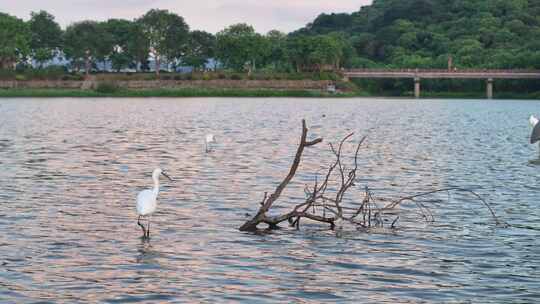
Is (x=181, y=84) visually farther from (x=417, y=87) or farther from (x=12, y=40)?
(x=417, y=87)

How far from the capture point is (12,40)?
18088 cm

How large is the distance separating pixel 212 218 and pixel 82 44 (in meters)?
176

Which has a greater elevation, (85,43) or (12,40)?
(12,40)

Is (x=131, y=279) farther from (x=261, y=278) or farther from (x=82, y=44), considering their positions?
(x=82, y=44)

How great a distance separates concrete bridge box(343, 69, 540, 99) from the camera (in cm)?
18775

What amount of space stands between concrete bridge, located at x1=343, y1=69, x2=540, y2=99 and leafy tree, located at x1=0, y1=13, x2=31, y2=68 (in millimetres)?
66231

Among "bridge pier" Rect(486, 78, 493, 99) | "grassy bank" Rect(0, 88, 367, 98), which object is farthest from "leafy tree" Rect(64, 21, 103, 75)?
"bridge pier" Rect(486, 78, 493, 99)

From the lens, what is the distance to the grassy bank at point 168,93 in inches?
6240

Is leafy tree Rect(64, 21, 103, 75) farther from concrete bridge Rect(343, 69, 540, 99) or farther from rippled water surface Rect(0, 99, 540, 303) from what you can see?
rippled water surface Rect(0, 99, 540, 303)

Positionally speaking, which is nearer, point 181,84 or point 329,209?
point 329,209

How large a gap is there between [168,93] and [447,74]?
59.9 meters

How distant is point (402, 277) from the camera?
54.5 feet

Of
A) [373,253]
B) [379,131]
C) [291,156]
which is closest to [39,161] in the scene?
[291,156]

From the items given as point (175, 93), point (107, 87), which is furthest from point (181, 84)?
point (107, 87)
